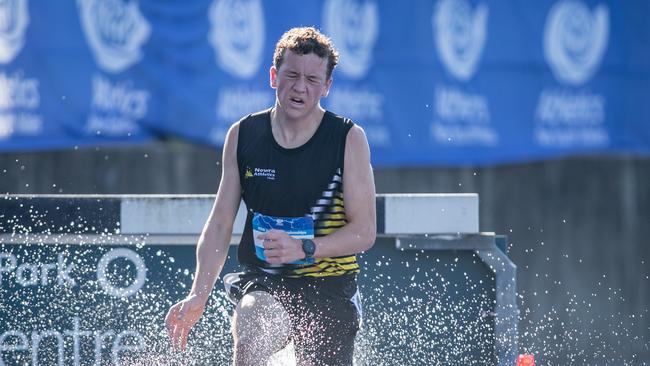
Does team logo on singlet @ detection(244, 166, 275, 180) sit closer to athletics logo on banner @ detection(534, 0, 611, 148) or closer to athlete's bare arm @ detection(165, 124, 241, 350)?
athlete's bare arm @ detection(165, 124, 241, 350)

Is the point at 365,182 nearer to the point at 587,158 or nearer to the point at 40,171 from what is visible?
the point at 40,171

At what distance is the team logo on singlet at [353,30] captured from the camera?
9.88 meters

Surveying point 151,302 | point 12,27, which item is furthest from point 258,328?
point 12,27

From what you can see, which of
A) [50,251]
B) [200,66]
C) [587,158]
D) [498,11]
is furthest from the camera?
[587,158]

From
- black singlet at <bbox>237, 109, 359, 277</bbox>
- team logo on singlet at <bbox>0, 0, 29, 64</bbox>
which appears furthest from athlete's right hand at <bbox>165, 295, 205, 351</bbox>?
team logo on singlet at <bbox>0, 0, 29, 64</bbox>

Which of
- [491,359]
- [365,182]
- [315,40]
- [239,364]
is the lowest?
[491,359]

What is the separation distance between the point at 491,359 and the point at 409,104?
13.5 ft

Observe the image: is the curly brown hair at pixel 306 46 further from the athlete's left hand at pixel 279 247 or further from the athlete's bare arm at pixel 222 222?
the athlete's left hand at pixel 279 247

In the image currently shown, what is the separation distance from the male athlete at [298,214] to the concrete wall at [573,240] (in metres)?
5.21

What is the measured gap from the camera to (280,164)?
16.3 ft

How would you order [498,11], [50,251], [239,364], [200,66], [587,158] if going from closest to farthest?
[239,364] < [50,251] < [200,66] < [498,11] < [587,158]

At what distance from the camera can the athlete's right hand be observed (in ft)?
16.1

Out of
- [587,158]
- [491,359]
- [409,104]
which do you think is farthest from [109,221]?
[587,158]

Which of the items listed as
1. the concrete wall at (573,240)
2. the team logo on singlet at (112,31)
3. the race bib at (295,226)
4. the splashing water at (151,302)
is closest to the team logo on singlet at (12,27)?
the team logo on singlet at (112,31)
